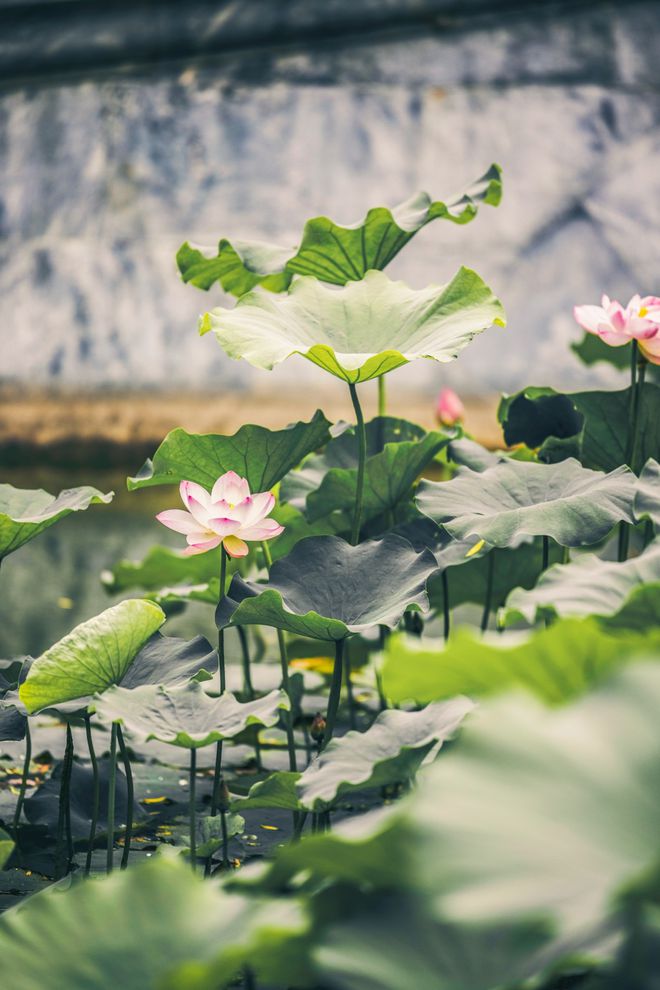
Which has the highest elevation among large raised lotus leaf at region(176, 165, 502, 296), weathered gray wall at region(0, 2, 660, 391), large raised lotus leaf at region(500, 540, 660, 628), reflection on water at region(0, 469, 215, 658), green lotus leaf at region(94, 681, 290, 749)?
weathered gray wall at region(0, 2, 660, 391)

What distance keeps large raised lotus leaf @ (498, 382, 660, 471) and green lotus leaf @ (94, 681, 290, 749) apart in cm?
44

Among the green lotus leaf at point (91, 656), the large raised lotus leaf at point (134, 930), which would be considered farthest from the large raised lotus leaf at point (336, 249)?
the large raised lotus leaf at point (134, 930)

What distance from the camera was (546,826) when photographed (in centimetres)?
35

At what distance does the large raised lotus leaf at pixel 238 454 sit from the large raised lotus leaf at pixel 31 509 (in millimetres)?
39

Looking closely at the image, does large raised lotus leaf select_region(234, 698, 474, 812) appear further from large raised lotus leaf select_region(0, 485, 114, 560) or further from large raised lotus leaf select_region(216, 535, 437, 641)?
large raised lotus leaf select_region(0, 485, 114, 560)

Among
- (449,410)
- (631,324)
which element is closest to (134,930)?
(631,324)

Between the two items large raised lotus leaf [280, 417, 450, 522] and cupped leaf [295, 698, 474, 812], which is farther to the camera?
large raised lotus leaf [280, 417, 450, 522]

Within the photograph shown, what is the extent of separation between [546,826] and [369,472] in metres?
0.66

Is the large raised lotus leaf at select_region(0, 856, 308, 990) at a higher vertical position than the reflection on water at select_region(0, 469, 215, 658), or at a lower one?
higher

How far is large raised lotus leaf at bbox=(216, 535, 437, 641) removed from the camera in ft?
2.46

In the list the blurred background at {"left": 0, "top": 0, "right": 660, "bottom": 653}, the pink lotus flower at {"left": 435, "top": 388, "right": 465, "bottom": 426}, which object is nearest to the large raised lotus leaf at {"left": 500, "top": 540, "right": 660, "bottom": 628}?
the pink lotus flower at {"left": 435, "top": 388, "right": 465, "bottom": 426}

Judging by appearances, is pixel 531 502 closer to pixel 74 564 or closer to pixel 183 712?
pixel 183 712

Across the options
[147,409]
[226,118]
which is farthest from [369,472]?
[226,118]

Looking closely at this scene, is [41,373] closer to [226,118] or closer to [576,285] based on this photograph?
[226,118]
